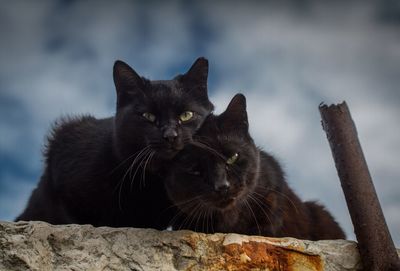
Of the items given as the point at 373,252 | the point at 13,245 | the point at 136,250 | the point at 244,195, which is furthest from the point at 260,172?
the point at 13,245

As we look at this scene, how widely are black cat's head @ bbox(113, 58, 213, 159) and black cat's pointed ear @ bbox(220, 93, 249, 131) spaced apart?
0.16m

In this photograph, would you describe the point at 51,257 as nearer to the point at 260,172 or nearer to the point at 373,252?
the point at 260,172

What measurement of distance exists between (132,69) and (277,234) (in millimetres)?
1477

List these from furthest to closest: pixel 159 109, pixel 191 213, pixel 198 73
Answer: pixel 198 73 → pixel 159 109 → pixel 191 213

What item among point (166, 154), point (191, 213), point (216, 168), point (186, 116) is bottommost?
point (191, 213)

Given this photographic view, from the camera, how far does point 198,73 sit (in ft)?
12.8

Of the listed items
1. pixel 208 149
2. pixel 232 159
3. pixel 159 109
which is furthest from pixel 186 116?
pixel 232 159

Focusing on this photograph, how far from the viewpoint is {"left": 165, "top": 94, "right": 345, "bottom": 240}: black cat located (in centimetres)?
325

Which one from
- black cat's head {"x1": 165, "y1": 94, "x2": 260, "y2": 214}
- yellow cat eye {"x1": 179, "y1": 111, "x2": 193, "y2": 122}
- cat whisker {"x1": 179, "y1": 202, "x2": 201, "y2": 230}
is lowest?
cat whisker {"x1": 179, "y1": 202, "x2": 201, "y2": 230}

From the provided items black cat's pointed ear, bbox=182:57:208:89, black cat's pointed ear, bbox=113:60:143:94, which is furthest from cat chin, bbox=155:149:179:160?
black cat's pointed ear, bbox=182:57:208:89

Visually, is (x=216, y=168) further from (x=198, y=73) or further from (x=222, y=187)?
(x=198, y=73)

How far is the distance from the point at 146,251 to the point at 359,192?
1.32m

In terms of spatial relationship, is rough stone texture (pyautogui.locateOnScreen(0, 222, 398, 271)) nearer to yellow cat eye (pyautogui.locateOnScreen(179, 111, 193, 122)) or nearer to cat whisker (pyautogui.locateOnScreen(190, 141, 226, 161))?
cat whisker (pyautogui.locateOnScreen(190, 141, 226, 161))

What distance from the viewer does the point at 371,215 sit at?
10.6ft
